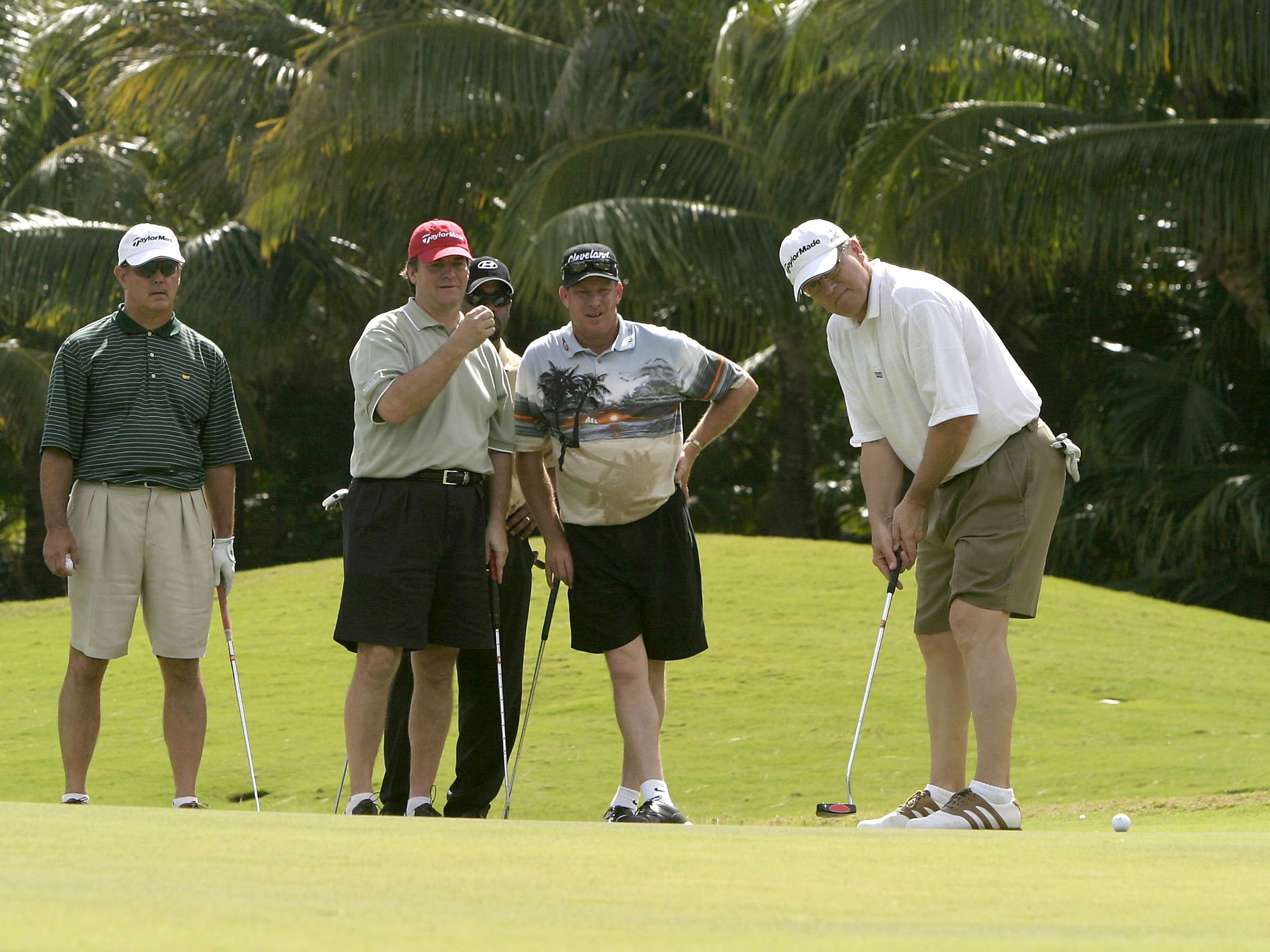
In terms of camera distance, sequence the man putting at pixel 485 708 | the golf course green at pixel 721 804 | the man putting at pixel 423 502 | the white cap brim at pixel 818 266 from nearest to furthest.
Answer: the golf course green at pixel 721 804, the white cap brim at pixel 818 266, the man putting at pixel 423 502, the man putting at pixel 485 708

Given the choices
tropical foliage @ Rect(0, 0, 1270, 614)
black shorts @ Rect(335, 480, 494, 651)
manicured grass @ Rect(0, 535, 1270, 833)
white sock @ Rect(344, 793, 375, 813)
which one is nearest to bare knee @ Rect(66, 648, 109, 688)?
black shorts @ Rect(335, 480, 494, 651)

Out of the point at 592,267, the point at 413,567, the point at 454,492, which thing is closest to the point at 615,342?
the point at 592,267

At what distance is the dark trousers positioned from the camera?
21.5ft

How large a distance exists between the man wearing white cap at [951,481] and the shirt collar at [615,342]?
71 centimetres

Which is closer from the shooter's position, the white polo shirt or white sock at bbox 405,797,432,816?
the white polo shirt

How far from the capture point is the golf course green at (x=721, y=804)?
8.72ft

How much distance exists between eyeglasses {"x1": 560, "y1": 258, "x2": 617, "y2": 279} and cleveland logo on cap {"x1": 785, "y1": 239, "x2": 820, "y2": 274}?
2.31 feet

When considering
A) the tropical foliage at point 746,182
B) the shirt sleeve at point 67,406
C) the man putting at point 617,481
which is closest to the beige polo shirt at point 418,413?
the man putting at point 617,481

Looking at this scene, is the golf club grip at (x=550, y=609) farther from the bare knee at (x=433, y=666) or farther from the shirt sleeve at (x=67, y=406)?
the shirt sleeve at (x=67, y=406)

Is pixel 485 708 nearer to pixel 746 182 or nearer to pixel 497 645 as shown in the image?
pixel 497 645

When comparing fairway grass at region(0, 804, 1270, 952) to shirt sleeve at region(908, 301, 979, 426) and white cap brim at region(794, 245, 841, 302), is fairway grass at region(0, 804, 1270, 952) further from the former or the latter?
white cap brim at region(794, 245, 841, 302)

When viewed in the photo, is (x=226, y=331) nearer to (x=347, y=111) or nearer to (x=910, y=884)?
(x=347, y=111)

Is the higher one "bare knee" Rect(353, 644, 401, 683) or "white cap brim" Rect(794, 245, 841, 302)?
"white cap brim" Rect(794, 245, 841, 302)

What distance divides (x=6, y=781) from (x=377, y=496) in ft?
14.4
